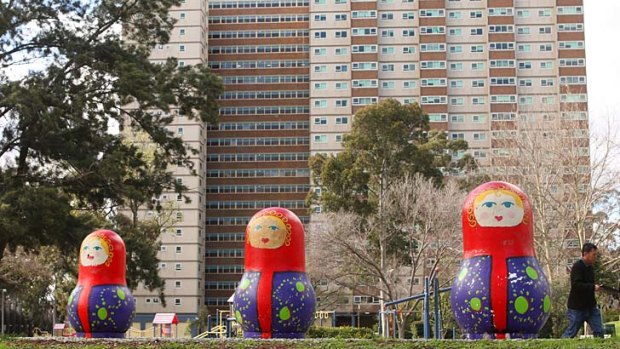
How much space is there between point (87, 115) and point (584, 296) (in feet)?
67.1

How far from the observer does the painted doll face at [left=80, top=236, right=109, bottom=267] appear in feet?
68.2

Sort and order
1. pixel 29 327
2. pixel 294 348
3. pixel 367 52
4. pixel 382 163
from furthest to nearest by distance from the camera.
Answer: pixel 367 52, pixel 29 327, pixel 382 163, pixel 294 348

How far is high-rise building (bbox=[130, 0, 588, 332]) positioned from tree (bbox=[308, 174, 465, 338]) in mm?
31553

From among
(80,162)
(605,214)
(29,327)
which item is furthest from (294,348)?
(29,327)

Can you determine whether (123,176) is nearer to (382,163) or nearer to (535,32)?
(382,163)

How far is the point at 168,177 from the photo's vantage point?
31156 millimetres

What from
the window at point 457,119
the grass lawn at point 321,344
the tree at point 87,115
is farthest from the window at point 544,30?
the grass lawn at point 321,344

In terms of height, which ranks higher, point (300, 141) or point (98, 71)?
point (300, 141)

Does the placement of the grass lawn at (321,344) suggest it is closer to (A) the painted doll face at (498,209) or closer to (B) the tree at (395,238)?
(A) the painted doll face at (498,209)

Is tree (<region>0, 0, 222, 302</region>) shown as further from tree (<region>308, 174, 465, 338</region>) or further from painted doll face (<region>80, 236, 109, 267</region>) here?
tree (<region>308, 174, 465, 338</region>)

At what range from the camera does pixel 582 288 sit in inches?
493

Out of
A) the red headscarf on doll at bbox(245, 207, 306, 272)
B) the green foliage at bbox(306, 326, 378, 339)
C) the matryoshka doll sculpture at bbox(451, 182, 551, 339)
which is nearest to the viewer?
the matryoshka doll sculpture at bbox(451, 182, 551, 339)

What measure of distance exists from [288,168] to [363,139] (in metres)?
31.8

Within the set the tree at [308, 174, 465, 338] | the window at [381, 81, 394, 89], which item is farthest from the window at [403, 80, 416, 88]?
the tree at [308, 174, 465, 338]
